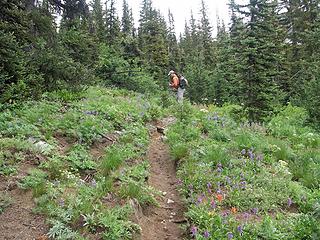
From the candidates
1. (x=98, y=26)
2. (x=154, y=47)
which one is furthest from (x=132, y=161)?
(x=154, y=47)

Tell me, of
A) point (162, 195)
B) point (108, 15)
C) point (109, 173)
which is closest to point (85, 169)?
point (109, 173)

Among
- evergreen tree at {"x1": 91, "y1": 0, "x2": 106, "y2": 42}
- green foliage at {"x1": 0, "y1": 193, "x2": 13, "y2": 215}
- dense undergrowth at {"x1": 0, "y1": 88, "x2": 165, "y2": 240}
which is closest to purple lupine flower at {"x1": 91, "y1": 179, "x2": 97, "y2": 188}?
dense undergrowth at {"x1": 0, "y1": 88, "x2": 165, "y2": 240}

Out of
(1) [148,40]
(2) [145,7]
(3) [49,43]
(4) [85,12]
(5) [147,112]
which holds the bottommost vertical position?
(5) [147,112]

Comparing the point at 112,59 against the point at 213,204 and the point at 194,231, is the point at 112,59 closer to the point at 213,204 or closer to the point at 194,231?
the point at 213,204

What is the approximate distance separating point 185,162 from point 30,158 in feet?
11.4

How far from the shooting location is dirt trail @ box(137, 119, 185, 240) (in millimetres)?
5906

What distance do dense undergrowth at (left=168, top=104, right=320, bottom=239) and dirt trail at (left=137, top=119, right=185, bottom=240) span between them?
28 cm

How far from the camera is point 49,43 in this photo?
1402 centimetres

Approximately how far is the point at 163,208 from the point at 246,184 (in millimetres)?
1673

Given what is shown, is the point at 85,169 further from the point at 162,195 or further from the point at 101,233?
the point at 101,233

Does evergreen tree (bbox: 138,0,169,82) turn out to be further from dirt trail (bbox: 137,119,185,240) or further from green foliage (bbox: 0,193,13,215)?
green foliage (bbox: 0,193,13,215)

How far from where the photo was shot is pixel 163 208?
6863 mm

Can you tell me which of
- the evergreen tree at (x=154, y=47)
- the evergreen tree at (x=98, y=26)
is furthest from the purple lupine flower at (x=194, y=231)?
the evergreen tree at (x=154, y=47)

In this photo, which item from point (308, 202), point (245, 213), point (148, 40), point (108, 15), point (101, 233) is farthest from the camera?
point (148, 40)
